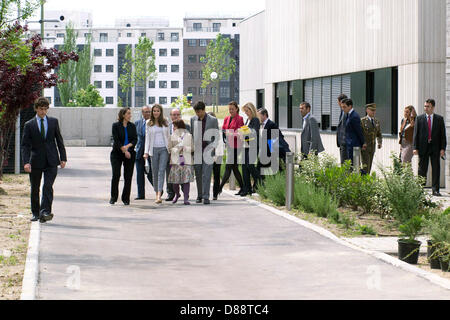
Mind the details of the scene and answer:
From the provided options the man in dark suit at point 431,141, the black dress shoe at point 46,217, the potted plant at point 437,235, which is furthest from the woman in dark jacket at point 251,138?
the potted plant at point 437,235

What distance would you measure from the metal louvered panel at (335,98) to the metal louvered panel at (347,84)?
0.32 m

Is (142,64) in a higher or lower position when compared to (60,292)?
higher

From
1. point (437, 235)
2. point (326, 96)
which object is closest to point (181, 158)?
point (437, 235)

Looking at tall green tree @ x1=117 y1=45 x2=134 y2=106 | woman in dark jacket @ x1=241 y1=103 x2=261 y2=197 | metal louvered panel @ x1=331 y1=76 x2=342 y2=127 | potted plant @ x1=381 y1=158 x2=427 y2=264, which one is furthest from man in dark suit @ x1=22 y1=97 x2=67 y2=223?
tall green tree @ x1=117 y1=45 x2=134 y2=106

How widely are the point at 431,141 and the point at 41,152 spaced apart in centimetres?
844

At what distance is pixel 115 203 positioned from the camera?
1670cm

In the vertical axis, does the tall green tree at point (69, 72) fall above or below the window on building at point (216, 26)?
below

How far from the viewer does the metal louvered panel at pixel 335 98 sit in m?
27.1

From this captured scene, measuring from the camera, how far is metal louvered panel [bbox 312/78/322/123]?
29.4 meters

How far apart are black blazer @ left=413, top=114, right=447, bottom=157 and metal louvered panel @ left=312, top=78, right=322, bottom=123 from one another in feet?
37.6

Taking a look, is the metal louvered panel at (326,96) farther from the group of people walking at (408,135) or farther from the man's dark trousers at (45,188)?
the man's dark trousers at (45,188)
